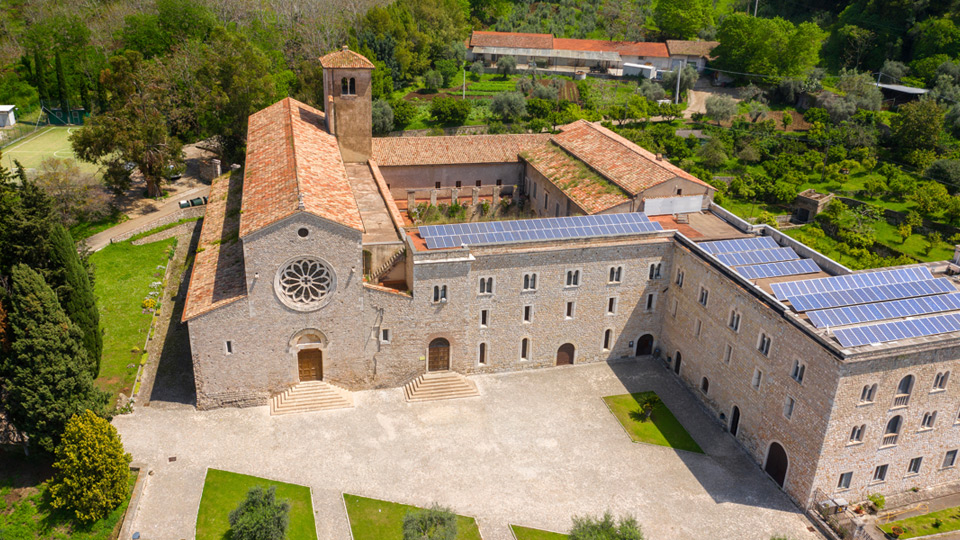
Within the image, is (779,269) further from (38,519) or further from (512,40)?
(512,40)

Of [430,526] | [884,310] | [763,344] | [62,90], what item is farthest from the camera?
[62,90]

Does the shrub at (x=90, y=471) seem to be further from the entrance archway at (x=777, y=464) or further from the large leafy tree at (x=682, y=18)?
the large leafy tree at (x=682, y=18)

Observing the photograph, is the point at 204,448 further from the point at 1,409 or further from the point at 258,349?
the point at 1,409

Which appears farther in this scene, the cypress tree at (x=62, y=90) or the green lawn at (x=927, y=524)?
the cypress tree at (x=62, y=90)

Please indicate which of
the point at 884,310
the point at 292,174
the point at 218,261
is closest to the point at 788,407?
the point at 884,310

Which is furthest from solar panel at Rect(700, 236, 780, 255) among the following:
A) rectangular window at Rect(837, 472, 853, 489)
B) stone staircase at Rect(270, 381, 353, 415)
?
stone staircase at Rect(270, 381, 353, 415)

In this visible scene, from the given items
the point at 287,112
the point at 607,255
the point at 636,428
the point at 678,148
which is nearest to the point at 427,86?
the point at 678,148

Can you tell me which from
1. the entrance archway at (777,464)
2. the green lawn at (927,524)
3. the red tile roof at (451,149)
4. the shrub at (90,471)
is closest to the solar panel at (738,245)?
the entrance archway at (777,464)
